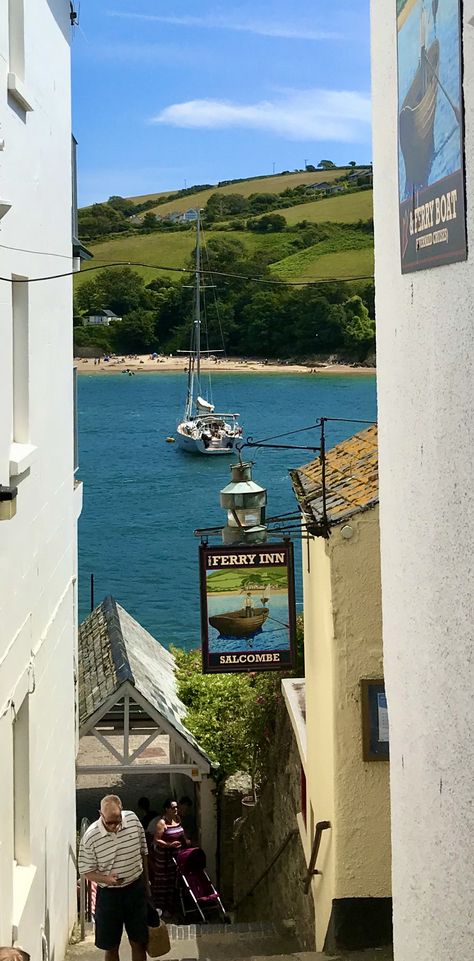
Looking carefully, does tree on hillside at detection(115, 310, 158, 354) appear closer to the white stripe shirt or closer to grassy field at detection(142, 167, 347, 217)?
grassy field at detection(142, 167, 347, 217)

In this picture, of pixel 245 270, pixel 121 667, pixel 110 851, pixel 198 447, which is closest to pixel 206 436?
pixel 198 447

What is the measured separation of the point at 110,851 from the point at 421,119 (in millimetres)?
5109

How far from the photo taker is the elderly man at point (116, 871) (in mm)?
7500

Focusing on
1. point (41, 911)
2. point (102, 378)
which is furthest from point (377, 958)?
point (102, 378)

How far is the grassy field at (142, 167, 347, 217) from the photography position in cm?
15762

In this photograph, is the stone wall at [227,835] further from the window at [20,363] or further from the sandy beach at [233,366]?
the sandy beach at [233,366]

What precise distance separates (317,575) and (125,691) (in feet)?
18.5

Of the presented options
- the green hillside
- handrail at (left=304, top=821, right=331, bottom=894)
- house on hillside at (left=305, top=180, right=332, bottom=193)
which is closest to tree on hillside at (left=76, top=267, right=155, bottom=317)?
the green hillside

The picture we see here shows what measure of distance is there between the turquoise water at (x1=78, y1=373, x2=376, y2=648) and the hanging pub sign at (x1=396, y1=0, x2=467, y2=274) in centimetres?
3815

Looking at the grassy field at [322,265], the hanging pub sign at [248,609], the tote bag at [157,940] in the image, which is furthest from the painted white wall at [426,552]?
the grassy field at [322,265]

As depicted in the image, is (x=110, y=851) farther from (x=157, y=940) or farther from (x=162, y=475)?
(x=162, y=475)

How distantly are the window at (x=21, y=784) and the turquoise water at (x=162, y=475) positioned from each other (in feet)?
114

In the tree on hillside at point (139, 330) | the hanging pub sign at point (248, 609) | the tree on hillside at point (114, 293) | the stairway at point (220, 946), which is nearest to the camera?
the hanging pub sign at point (248, 609)

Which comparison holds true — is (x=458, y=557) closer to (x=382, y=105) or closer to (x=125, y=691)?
(x=382, y=105)
